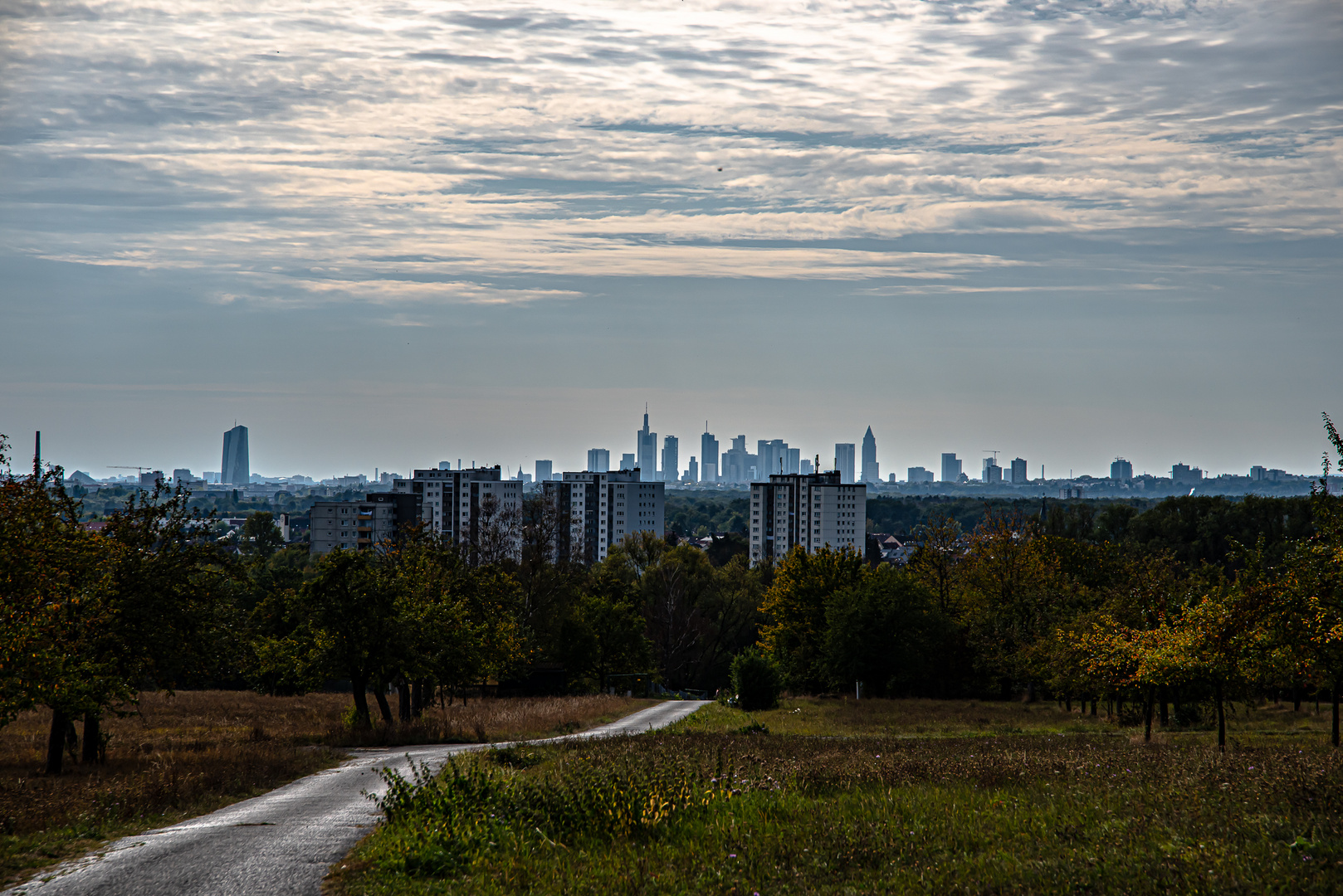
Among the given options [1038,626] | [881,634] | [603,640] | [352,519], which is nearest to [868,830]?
[881,634]

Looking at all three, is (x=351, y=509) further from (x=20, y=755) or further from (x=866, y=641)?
(x=20, y=755)

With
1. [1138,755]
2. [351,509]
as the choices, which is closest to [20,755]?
[1138,755]

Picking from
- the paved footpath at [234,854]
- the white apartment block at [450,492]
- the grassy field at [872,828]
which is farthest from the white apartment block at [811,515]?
the paved footpath at [234,854]

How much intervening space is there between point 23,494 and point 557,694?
42.8 metres

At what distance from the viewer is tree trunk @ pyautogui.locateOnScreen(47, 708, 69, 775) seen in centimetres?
2045

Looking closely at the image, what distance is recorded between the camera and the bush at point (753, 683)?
4978 centimetres

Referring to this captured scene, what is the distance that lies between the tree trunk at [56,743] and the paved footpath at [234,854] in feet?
22.1

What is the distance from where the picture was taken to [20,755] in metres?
23.6

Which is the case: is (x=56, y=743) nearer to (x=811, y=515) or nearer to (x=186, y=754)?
(x=186, y=754)

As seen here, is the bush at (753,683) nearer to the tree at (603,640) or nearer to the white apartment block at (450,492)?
the tree at (603,640)

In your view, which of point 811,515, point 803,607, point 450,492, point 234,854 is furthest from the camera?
point 811,515

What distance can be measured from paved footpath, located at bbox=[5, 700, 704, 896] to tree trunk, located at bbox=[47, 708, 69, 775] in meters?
6.72

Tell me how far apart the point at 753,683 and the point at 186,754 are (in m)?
32.4

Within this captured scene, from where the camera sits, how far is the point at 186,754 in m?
21.8
